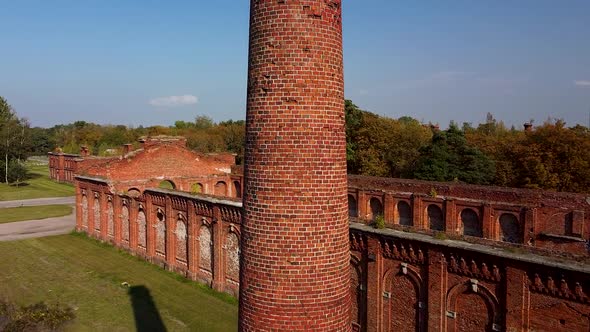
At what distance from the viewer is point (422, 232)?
11.4 meters

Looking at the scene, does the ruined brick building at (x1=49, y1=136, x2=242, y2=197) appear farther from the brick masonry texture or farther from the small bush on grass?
the small bush on grass

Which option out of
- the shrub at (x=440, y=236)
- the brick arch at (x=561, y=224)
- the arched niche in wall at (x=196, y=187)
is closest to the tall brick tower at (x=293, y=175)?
the shrub at (x=440, y=236)

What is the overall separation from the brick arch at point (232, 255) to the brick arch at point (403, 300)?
639cm

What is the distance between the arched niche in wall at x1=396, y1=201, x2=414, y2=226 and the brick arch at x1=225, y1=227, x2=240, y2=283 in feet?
41.7

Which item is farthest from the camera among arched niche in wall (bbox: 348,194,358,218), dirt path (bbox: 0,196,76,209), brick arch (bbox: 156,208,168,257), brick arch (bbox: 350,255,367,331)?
dirt path (bbox: 0,196,76,209)

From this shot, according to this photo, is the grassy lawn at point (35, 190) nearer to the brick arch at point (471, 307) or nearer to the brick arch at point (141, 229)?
the brick arch at point (141, 229)

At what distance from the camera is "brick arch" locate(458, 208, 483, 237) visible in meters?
23.4

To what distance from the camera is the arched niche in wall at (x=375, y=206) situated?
27688mm

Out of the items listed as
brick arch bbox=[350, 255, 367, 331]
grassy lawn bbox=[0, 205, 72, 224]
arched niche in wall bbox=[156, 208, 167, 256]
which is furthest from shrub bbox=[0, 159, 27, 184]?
brick arch bbox=[350, 255, 367, 331]

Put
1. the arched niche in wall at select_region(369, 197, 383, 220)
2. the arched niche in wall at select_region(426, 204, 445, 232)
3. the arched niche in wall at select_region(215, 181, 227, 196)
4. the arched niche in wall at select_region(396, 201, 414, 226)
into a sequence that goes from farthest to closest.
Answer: the arched niche in wall at select_region(215, 181, 227, 196) < the arched niche in wall at select_region(369, 197, 383, 220) < the arched niche in wall at select_region(396, 201, 414, 226) < the arched niche in wall at select_region(426, 204, 445, 232)

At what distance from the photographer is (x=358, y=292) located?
12547 millimetres

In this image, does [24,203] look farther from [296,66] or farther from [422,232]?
[296,66]

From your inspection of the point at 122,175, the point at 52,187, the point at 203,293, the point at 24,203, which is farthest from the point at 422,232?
the point at 52,187

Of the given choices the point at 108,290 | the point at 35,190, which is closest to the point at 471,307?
the point at 108,290
